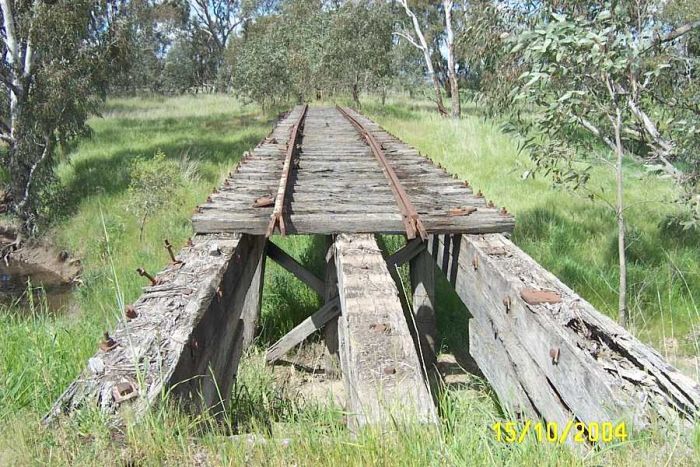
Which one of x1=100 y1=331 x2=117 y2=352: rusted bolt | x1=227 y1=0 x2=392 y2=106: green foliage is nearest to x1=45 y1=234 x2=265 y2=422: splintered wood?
x1=100 y1=331 x2=117 y2=352: rusted bolt

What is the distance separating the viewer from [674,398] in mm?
1614

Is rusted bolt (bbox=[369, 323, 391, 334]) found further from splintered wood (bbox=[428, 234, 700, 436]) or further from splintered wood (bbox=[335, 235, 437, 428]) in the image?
splintered wood (bbox=[428, 234, 700, 436])

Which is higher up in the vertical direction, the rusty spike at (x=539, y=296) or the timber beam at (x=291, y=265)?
the rusty spike at (x=539, y=296)

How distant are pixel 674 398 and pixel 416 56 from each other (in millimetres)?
44644

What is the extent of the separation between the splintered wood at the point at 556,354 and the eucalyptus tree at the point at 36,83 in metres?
11.4

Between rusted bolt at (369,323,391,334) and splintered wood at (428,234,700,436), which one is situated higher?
rusted bolt at (369,323,391,334)

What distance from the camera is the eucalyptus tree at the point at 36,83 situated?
11445 mm

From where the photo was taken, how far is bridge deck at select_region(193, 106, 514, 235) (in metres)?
3.60

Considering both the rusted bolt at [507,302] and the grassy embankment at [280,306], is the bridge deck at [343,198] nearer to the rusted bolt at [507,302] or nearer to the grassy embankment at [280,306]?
the grassy embankment at [280,306]

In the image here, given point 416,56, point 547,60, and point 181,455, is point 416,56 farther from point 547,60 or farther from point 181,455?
point 181,455

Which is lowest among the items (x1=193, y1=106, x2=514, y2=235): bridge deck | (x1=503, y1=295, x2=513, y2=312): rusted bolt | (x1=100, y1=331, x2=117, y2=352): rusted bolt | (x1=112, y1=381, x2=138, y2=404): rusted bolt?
(x1=503, y1=295, x2=513, y2=312): rusted bolt

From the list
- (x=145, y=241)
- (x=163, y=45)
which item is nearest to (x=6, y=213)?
(x=145, y=241)

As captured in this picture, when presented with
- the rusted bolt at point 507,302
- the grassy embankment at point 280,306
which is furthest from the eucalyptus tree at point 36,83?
the rusted bolt at point 507,302

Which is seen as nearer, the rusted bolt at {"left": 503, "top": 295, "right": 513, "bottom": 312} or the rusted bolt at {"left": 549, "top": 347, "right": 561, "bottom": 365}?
→ the rusted bolt at {"left": 549, "top": 347, "right": 561, "bottom": 365}
